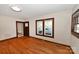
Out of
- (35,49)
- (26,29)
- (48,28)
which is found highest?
(48,28)

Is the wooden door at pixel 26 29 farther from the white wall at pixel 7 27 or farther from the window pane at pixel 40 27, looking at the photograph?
the window pane at pixel 40 27

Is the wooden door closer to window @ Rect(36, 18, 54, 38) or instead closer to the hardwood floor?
window @ Rect(36, 18, 54, 38)

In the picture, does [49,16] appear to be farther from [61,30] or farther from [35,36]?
[35,36]

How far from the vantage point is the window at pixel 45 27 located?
501 centimetres

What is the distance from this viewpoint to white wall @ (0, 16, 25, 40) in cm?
539

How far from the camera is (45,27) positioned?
5570 millimetres

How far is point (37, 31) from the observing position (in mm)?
6461

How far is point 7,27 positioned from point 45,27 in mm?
2823

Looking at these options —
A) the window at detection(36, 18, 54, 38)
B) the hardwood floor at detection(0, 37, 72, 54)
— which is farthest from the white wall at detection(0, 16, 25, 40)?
the window at detection(36, 18, 54, 38)

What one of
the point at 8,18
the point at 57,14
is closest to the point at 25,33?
the point at 8,18

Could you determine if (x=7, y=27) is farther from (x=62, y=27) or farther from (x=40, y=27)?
(x=62, y=27)

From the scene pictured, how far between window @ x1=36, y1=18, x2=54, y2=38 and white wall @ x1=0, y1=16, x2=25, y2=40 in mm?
2023

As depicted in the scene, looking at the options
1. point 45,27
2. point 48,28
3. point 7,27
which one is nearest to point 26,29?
point 7,27
